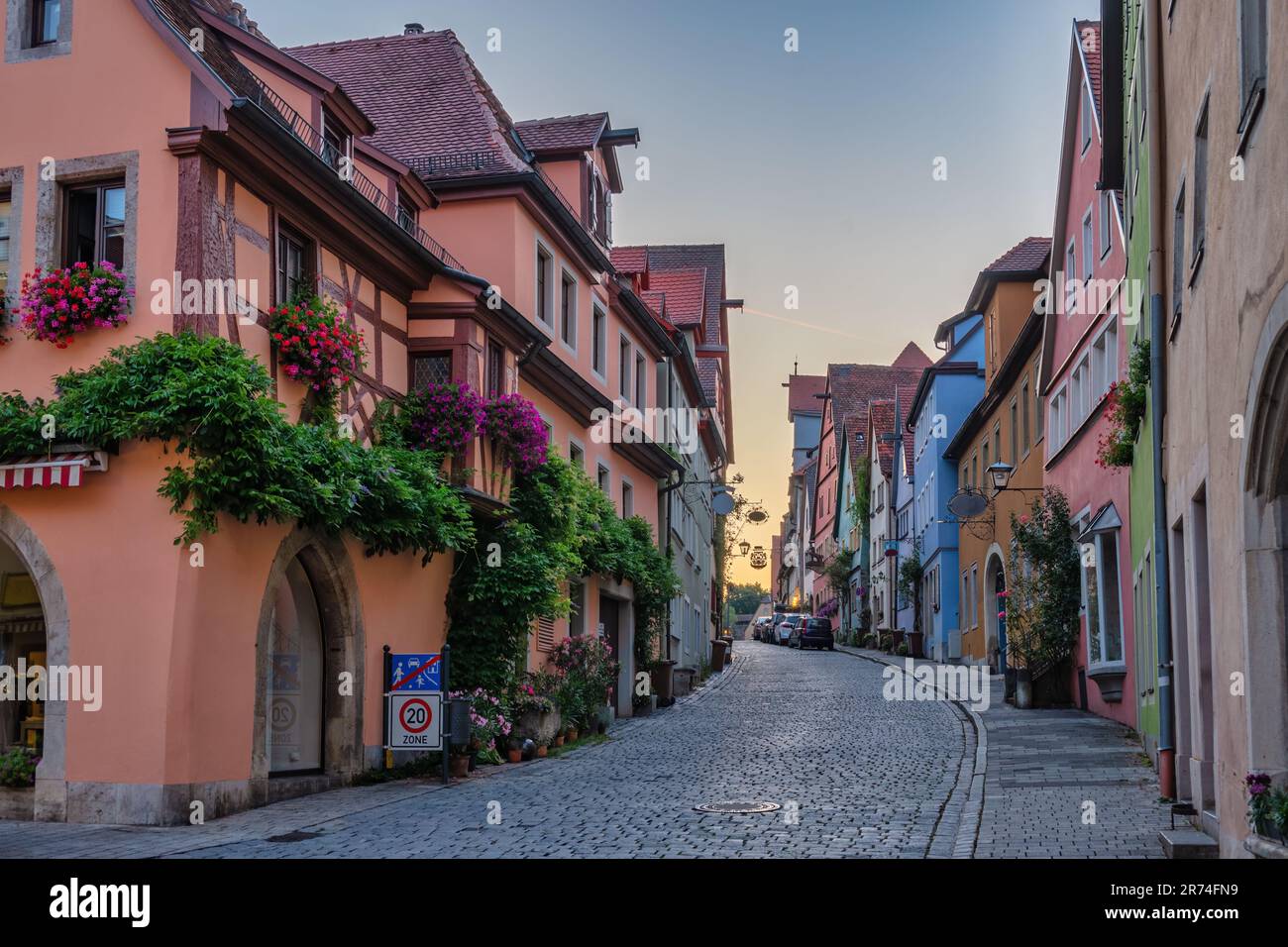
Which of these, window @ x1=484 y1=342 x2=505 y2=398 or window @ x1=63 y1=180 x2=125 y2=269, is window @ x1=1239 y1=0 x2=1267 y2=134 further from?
window @ x1=484 y1=342 x2=505 y2=398

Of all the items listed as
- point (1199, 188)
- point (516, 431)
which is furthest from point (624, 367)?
point (1199, 188)

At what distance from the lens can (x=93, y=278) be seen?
42.2ft

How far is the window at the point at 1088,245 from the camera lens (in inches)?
847

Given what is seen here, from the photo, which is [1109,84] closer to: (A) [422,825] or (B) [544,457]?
(B) [544,457]

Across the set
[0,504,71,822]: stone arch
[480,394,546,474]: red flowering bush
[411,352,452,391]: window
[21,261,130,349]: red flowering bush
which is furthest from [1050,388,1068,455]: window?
[0,504,71,822]: stone arch

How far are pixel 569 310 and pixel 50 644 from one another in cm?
1251

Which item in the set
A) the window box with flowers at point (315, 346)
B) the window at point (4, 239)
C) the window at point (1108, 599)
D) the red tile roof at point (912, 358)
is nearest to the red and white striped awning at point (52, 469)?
the window at point (4, 239)

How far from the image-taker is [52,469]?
12.3m

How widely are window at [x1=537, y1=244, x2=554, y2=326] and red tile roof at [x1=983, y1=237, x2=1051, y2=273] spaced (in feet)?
41.7

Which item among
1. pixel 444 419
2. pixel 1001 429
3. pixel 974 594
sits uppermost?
pixel 1001 429

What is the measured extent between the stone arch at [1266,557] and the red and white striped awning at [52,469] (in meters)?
9.07

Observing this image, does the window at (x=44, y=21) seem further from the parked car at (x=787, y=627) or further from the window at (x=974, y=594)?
the parked car at (x=787, y=627)

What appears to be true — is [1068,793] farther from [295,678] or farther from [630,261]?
[630,261]

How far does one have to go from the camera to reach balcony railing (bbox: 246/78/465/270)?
1484 centimetres
